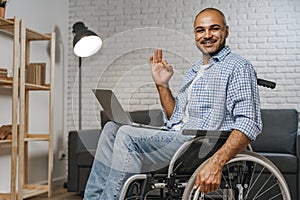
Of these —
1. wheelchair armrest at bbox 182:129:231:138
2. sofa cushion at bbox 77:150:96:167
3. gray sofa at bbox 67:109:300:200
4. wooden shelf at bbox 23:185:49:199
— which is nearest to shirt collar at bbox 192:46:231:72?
wheelchair armrest at bbox 182:129:231:138

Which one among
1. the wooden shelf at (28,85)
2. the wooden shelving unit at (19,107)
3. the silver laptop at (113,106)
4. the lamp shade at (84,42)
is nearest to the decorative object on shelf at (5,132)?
the wooden shelving unit at (19,107)

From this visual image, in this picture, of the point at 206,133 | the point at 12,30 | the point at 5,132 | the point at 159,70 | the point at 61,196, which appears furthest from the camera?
the point at 61,196

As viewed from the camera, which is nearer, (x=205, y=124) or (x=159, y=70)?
(x=205, y=124)

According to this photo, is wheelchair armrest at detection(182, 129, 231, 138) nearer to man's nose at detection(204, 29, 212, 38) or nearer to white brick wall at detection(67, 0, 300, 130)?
man's nose at detection(204, 29, 212, 38)

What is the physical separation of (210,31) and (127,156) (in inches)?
25.2

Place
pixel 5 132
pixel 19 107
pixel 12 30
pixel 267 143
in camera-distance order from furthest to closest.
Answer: pixel 267 143, pixel 12 30, pixel 19 107, pixel 5 132

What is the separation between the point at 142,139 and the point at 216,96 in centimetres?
A: 35

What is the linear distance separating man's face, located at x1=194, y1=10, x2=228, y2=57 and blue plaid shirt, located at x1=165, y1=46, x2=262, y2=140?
0.04 m

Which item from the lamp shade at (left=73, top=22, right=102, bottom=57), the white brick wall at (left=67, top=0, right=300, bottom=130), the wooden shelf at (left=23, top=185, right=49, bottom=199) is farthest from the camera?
the white brick wall at (left=67, top=0, right=300, bottom=130)

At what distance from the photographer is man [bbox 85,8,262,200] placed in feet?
5.97

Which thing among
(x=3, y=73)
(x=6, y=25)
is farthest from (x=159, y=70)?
(x=6, y=25)

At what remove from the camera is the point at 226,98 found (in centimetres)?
192

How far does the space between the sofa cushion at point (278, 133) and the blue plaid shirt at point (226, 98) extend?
1946 millimetres

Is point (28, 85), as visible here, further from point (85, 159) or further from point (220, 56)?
point (220, 56)
